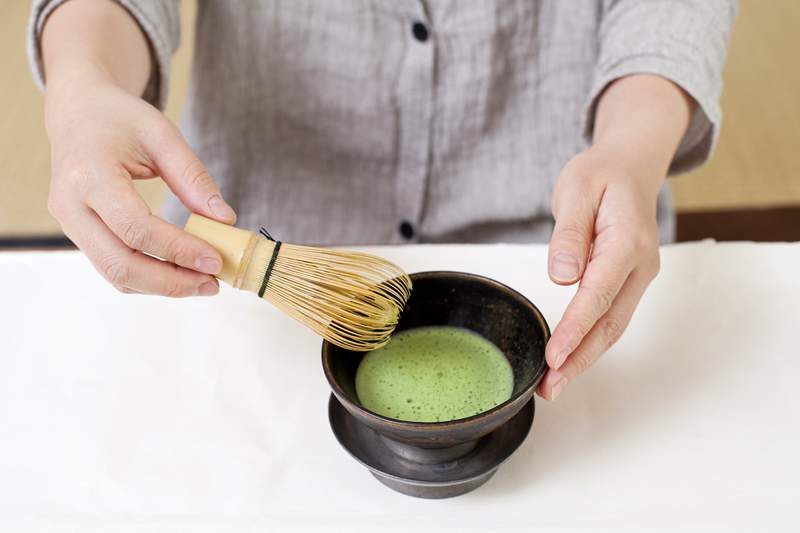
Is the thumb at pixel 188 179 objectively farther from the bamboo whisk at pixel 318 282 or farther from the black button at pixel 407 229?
the black button at pixel 407 229

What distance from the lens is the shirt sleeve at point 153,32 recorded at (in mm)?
747

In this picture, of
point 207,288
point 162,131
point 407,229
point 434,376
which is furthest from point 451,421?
point 407,229

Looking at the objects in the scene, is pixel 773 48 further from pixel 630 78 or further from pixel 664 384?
pixel 664 384

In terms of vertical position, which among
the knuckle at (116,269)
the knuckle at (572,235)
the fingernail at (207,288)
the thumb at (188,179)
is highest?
the thumb at (188,179)

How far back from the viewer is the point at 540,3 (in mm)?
888

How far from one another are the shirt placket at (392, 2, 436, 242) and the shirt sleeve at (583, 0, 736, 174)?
0.19m

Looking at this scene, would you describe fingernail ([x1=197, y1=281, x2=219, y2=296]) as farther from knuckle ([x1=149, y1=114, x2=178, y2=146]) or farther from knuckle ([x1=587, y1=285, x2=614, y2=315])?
knuckle ([x1=587, y1=285, x2=614, y2=315])

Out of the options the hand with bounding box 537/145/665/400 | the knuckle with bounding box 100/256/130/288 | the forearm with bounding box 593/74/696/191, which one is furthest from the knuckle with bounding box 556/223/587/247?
the knuckle with bounding box 100/256/130/288

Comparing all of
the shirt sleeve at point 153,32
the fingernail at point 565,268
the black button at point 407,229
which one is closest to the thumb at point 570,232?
the fingernail at point 565,268

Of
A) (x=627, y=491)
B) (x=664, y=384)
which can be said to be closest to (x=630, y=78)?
(x=664, y=384)

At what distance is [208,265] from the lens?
54 centimetres

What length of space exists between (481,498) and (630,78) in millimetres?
471

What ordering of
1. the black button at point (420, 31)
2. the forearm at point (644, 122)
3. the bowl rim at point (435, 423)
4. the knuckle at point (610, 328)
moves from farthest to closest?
the black button at point (420, 31) → the forearm at point (644, 122) → the knuckle at point (610, 328) → the bowl rim at point (435, 423)

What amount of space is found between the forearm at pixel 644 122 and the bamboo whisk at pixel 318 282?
0.83 ft
